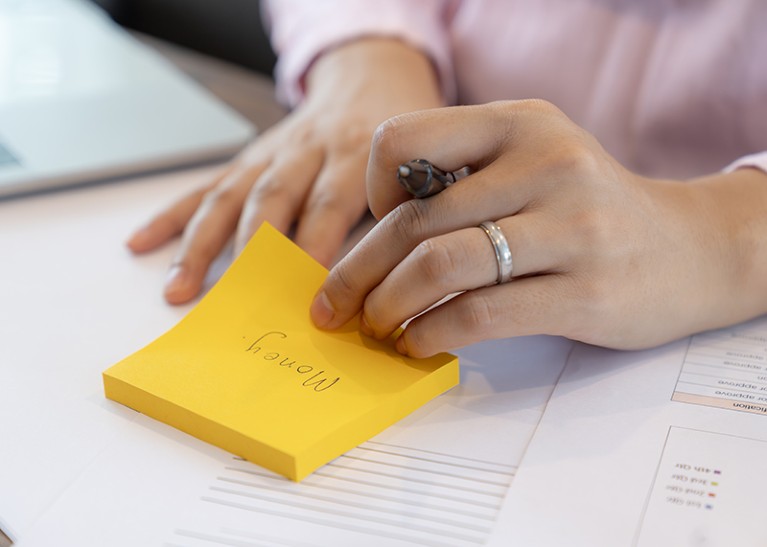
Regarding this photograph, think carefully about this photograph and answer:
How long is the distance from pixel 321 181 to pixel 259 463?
306 millimetres

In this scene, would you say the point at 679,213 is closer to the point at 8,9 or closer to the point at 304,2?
the point at 304,2

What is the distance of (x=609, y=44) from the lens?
77 centimetres

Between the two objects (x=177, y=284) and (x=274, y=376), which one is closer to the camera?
(x=274, y=376)

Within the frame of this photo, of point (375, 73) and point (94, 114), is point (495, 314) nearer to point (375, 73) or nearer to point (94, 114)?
point (375, 73)

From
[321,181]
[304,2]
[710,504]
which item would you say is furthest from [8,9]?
[710,504]

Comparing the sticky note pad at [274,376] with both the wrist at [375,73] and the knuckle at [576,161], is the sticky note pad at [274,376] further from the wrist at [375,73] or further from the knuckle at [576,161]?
the wrist at [375,73]

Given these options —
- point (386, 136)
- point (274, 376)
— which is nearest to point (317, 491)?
point (274, 376)

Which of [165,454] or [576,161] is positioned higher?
[576,161]

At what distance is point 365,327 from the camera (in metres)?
0.51

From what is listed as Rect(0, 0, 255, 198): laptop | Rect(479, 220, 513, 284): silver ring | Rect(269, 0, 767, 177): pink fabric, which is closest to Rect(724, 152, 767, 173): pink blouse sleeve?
Rect(269, 0, 767, 177): pink fabric

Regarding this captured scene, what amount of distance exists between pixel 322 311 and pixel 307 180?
0.21 meters

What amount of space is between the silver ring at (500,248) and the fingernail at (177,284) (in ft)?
0.78

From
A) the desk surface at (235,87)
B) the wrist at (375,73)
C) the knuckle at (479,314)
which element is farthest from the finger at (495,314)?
the desk surface at (235,87)

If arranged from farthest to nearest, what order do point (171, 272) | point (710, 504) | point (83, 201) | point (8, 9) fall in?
1. point (8, 9)
2. point (83, 201)
3. point (171, 272)
4. point (710, 504)
